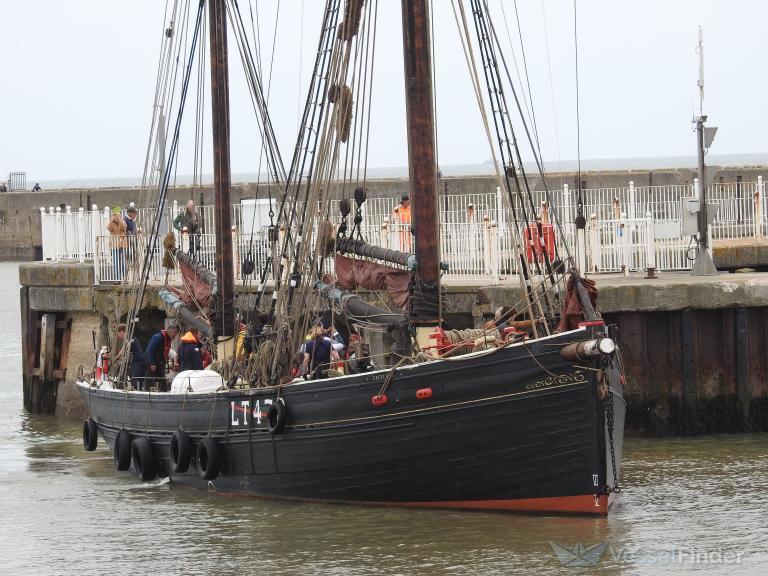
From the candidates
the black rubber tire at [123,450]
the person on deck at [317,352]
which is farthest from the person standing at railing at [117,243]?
the person on deck at [317,352]

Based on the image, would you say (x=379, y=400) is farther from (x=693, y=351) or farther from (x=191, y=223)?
(x=191, y=223)

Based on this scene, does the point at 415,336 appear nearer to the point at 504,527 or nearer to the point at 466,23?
the point at 504,527

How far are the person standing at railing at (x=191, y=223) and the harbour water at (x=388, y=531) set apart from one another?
18.2 feet

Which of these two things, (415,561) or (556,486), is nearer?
(415,561)

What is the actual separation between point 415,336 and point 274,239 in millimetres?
3827

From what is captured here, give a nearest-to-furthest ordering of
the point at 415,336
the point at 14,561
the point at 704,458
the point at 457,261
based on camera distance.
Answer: the point at 14,561 < the point at 415,336 < the point at 704,458 < the point at 457,261

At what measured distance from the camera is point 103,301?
28109mm

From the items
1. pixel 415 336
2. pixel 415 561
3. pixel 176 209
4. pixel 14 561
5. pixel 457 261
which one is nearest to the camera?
pixel 415 561

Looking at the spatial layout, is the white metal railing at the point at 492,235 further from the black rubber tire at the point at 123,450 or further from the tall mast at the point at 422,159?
the tall mast at the point at 422,159

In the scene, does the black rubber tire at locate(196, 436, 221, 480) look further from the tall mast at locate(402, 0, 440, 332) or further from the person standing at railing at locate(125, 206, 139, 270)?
the person standing at railing at locate(125, 206, 139, 270)

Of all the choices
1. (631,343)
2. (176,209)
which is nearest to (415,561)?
(631,343)

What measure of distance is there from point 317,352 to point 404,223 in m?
7.79

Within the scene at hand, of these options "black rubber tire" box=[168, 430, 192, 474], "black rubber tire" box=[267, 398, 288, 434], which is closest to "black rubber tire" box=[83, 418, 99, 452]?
"black rubber tire" box=[168, 430, 192, 474]

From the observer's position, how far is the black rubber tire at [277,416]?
692 inches
